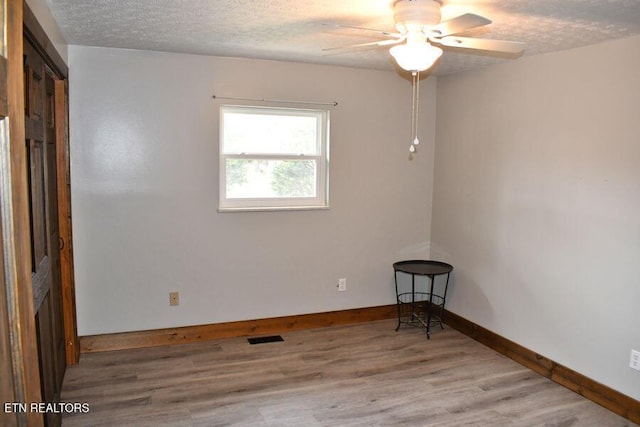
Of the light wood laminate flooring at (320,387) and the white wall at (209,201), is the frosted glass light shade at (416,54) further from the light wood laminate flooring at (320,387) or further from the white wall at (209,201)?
the light wood laminate flooring at (320,387)

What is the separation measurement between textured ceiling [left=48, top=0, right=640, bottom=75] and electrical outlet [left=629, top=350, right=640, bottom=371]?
1.89 m

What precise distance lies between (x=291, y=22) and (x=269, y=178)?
5.23 ft

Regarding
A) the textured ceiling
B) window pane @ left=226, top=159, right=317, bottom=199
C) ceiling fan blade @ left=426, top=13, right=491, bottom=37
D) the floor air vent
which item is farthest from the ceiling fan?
the floor air vent

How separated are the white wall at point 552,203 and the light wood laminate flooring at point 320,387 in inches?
15.9

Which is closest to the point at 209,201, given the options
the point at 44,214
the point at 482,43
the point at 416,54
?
the point at 44,214

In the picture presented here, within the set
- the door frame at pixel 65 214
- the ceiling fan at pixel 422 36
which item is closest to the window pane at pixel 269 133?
the door frame at pixel 65 214

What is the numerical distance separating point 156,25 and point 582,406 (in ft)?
11.7

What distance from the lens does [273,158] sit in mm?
4133

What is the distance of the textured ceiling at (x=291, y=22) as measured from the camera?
2453 mm

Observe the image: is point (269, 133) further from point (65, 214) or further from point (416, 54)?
point (416, 54)

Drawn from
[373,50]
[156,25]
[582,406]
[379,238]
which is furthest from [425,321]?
[156,25]

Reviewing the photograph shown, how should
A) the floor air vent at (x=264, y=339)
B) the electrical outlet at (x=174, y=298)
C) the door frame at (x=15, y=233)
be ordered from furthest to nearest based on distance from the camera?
1. the floor air vent at (x=264, y=339)
2. the electrical outlet at (x=174, y=298)
3. the door frame at (x=15, y=233)

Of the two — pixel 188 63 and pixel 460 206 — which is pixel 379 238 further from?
pixel 188 63

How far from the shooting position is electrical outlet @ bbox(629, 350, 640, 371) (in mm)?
2881
